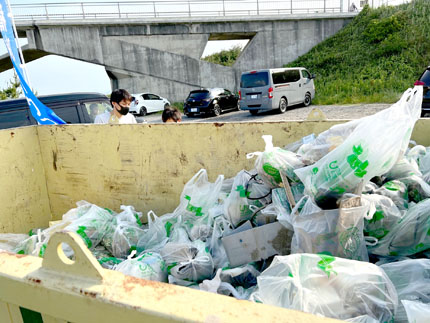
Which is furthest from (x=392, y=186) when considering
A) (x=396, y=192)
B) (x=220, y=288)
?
(x=220, y=288)

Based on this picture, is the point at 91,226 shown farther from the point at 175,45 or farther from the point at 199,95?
the point at 175,45

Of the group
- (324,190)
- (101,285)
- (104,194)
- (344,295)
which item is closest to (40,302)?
(101,285)

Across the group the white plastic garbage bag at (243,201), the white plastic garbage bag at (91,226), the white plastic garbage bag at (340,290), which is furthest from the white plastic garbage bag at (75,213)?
the white plastic garbage bag at (340,290)

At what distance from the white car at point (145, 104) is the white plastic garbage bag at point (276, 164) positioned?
1572 centimetres

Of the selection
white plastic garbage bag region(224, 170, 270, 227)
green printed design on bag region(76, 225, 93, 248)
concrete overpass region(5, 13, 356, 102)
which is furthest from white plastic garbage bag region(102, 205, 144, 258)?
concrete overpass region(5, 13, 356, 102)

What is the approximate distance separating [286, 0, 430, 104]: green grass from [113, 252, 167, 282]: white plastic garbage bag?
13.8m

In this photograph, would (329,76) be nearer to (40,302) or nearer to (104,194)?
(104,194)

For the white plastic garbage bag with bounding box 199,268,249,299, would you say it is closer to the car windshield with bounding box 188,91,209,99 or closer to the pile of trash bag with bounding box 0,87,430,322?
the pile of trash bag with bounding box 0,87,430,322

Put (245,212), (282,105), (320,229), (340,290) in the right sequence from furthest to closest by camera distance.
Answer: (282,105)
(245,212)
(320,229)
(340,290)

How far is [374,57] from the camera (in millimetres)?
17797

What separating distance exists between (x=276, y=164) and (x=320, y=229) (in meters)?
0.57

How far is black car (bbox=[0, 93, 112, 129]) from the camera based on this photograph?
203 inches

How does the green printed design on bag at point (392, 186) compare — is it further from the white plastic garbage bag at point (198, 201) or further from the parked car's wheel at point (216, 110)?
the parked car's wheel at point (216, 110)

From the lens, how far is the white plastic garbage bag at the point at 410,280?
49.7 inches
